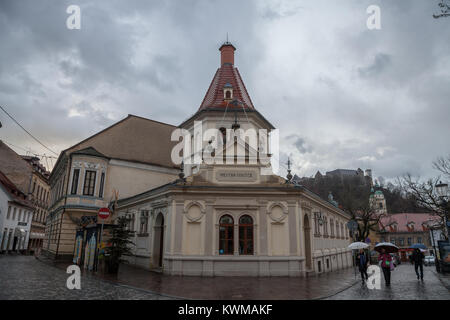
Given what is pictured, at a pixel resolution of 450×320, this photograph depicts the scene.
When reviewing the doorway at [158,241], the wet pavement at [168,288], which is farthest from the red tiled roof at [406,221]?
the wet pavement at [168,288]

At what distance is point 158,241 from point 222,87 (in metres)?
15.5

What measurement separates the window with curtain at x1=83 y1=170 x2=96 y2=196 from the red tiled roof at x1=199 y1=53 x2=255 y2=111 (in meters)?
11.6

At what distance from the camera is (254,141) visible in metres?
27.0

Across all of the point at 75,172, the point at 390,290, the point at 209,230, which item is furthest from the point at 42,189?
the point at 390,290

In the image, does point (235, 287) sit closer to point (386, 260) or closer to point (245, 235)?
point (245, 235)

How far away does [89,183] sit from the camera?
2802 centimetres

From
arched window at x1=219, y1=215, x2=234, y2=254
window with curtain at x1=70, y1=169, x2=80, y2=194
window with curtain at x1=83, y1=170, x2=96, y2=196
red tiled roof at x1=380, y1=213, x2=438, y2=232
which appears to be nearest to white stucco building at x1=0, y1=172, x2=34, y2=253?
window with curtain at x1=70, y1=169, x2=80, y2=194

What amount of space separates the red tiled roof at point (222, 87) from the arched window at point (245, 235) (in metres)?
12.0

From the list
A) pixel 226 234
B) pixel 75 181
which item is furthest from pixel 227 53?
pixel 226 234

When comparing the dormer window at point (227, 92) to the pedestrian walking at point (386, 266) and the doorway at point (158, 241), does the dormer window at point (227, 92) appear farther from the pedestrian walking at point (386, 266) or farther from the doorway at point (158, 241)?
the pedestrian walking at point (386, 266)

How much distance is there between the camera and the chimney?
3234 centimetres

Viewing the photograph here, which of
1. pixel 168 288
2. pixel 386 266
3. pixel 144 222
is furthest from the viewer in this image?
pixel 144 222
